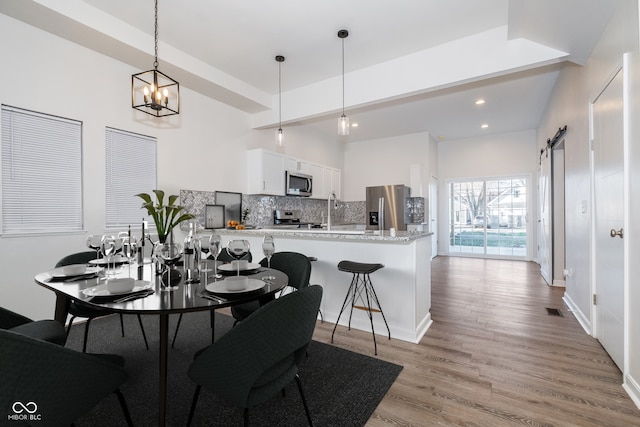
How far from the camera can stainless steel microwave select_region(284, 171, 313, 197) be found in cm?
532

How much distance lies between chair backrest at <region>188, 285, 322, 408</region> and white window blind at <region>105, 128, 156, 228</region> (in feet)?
9.28

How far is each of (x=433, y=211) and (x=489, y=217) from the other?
55.6 inches

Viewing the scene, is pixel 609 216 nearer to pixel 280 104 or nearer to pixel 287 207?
pixel 280 104

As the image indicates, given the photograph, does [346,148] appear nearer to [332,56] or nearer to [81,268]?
[332,56]

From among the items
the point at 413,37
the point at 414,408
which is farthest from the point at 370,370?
the point at 413,37

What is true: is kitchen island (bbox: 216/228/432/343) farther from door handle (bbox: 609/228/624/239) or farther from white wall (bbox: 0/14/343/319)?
white wall (bbox: 0/14/343/319)

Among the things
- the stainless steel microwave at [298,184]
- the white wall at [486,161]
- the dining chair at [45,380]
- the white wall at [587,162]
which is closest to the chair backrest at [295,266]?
the dining chair at [45,380]

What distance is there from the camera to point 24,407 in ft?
2.91

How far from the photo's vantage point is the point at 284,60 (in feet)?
12.0

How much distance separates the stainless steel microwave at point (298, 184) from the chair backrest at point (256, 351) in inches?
165

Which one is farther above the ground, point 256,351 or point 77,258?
point 77,258

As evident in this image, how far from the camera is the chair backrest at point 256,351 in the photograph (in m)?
1.10

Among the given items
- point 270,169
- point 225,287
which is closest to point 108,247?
point 225,287

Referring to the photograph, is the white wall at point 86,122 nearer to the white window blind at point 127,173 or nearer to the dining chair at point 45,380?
the white window blind at point 127,173
